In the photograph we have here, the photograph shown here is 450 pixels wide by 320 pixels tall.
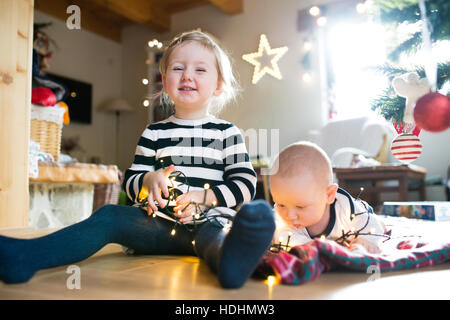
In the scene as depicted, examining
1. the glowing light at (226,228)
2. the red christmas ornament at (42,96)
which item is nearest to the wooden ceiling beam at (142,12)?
the red christmas ornament at (42,96)

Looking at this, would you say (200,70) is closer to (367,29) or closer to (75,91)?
(367,29)

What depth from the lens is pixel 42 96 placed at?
6.02 feet

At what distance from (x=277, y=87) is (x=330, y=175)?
2.85 m

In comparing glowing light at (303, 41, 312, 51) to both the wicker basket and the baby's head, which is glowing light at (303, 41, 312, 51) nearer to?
the wicker basket

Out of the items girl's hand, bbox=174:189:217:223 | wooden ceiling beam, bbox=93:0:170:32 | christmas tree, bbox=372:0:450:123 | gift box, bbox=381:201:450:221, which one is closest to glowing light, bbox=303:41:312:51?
wooden ceiling beam, bbox=93:0:170:32

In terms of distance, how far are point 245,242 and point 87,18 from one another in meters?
4.77

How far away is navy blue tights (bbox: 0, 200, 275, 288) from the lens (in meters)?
0.56

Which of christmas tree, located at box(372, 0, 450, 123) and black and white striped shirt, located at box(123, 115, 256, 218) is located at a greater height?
christmas tree, located at box(372, 0, 450, 123)

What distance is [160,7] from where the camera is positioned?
449 centimetres

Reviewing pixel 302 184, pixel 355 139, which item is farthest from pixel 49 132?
pixel 355 139

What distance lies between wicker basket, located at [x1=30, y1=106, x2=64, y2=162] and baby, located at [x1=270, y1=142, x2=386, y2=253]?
55.9 inches

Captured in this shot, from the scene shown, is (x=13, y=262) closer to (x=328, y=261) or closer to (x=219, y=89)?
(x=328, y=261)

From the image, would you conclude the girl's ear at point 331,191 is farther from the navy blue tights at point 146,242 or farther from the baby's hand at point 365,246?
the navy blue tights at point 146,242

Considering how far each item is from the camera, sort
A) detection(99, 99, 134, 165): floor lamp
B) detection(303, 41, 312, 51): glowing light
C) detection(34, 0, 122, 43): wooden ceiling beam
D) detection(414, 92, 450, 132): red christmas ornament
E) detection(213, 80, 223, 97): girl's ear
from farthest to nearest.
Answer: detection(99, 99, 134, 165): floor lamp, detection(34, 0, 122, 43): wooden ceiling beam, detection(303, 41, 312, 51): glowing light, detection(213, 80, 223, 97): girl's ear, detection(414, 92, 450, 132): red christmas ornament
